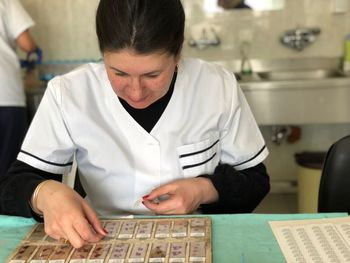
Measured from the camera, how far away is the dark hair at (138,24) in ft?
2.78

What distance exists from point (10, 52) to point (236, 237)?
5.58 feet

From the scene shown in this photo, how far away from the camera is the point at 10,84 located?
2166 mm

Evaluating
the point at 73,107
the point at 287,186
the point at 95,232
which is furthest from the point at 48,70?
the point at 95,232

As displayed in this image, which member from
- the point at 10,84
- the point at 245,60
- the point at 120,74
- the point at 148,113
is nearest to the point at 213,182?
the point at 148,113

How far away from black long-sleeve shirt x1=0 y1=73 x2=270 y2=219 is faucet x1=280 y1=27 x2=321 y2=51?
177 centimetres

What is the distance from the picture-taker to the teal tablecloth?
0.76 meters

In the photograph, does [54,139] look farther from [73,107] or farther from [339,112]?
[339,112]

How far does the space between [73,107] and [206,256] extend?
485 mm

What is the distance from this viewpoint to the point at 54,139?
1043mm

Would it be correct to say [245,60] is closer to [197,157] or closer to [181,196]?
[197,157]

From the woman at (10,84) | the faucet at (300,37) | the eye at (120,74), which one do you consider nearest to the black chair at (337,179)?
the eye at (120,74)

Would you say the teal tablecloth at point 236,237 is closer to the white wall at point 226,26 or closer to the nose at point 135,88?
the nose at point 135,88

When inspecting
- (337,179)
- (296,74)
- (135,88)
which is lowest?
(296,74)

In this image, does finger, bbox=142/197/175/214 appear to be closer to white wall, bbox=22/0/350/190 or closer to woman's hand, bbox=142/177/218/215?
woman's hand, bbox=142/177/218/215
